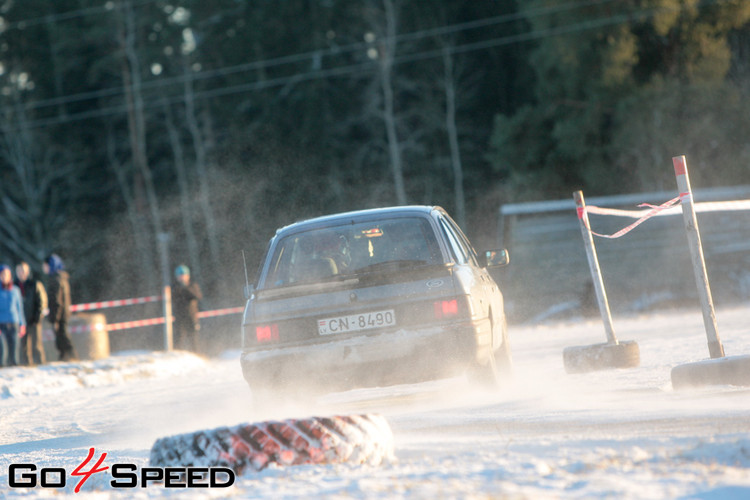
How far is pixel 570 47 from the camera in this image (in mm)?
38031

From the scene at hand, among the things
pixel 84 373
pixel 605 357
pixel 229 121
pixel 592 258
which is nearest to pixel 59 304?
pixel 84 373

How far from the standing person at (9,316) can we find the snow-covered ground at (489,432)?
388cm

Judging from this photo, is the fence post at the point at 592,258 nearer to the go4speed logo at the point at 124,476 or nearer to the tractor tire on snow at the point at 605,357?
the tractor tire on snow at the point at 605,357

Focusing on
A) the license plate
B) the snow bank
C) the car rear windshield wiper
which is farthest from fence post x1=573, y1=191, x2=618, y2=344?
the snow bank

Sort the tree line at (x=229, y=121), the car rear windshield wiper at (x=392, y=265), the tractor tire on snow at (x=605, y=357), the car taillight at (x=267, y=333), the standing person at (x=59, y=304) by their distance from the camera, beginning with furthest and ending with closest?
1. the tree line at (x=229, y=121)
2. the standing person at (x=59, y=304)
3. the tractor tire on snow at (x=605, y=357)
4. the car rear windshield wiper at (x=392, y=265)
5. the car taillight at (x=267, y=333)

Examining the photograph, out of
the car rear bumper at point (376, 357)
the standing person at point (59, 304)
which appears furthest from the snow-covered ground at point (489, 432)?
the standing person at point (59, 304)

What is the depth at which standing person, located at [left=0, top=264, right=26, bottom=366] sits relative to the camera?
17.2 m

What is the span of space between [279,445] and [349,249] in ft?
10.2

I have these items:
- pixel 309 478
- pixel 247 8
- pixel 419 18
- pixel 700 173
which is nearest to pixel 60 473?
pixel 309 478

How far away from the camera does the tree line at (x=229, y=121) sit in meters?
48.1

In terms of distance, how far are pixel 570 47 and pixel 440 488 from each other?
35.1 metres

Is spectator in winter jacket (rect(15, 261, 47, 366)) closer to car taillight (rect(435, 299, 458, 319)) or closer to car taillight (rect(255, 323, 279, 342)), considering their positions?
car taillight (rect(255, 323, 279, 342))

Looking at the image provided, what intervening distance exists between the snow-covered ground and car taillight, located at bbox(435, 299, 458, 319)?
738 millimetres

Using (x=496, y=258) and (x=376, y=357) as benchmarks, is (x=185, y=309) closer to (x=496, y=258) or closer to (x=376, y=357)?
(x=496, y=258)
